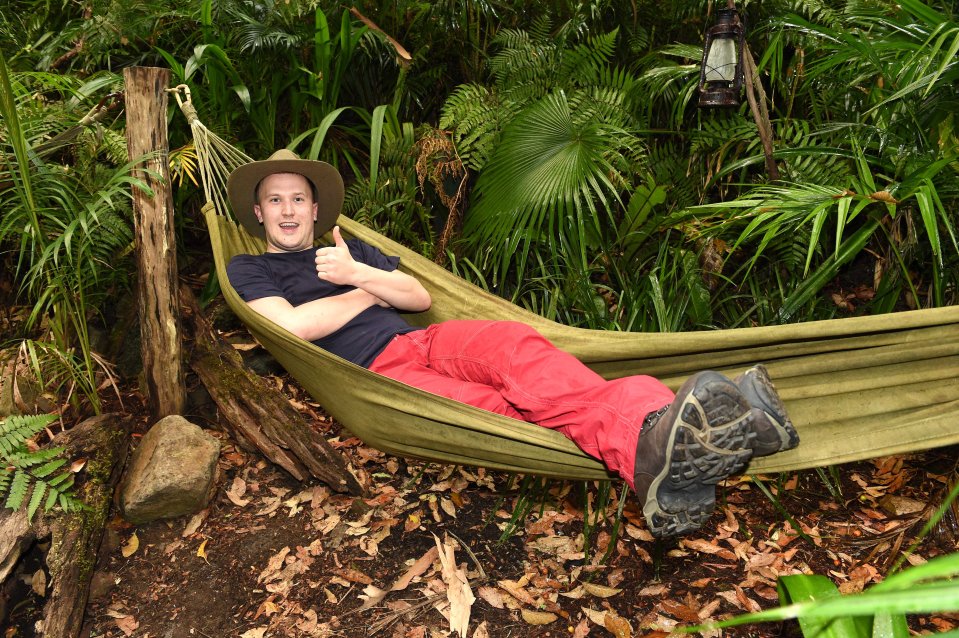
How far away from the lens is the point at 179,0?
3.01 m

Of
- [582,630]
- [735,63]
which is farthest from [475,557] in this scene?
[735,63]

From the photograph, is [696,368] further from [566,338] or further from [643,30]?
[643,30]

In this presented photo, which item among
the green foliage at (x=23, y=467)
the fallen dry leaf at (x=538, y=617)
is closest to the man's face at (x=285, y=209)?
the green foliage at (x=23, y=467)

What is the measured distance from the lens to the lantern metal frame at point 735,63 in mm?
2082

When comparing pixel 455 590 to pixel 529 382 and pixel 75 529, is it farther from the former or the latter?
pixel 75 529

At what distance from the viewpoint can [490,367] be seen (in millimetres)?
1785

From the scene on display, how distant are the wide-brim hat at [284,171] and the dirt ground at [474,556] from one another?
865 mm

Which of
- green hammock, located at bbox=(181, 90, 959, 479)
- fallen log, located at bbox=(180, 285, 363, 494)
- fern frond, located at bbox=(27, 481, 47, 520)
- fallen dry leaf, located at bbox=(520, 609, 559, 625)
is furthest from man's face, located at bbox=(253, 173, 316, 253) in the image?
fallen dry leaf, located at bbox=(520, 609, 559, 625)

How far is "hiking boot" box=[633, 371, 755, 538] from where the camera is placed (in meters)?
1.27

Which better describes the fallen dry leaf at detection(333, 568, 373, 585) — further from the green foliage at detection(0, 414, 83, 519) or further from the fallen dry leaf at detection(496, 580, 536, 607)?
the green foliage at detection(0, 414, 83, 519)

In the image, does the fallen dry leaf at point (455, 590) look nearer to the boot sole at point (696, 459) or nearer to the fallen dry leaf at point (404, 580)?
the fallen dry leaf at point (404, 580)

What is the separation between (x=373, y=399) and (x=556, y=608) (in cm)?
85

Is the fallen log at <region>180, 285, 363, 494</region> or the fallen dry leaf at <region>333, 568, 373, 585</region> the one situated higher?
the fallen log at <region>180, 285, 363, 494</region>

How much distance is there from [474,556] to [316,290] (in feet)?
3.20
